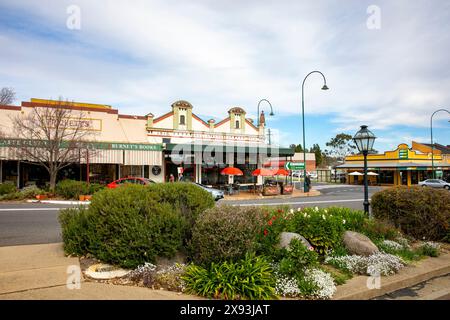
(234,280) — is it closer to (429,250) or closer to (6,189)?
(429,250)

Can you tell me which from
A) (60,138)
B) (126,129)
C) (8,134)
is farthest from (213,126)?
(8,134)

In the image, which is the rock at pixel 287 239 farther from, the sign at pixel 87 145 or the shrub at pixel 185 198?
the sign at pixel 87 145

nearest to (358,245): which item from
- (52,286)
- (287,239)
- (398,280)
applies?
(398,280)

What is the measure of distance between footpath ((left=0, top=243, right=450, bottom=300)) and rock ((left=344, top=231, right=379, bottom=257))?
64 centimetres

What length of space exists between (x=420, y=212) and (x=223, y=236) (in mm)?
5839

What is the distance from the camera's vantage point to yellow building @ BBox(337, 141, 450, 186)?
146 ft

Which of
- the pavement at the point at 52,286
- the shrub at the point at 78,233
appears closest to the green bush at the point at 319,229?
the pavement at the point at 52,286

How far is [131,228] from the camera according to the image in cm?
506

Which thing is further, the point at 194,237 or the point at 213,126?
the point at 213,126

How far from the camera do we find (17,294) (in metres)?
4.03

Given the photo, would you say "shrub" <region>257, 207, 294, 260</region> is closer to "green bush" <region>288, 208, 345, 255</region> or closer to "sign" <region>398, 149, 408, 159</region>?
"green bush" <region>288, 208, 345, 255</region>

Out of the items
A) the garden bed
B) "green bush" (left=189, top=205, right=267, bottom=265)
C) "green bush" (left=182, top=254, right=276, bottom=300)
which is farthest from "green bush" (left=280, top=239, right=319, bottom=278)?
"green bush" (left=189, top=205, right=267, bottom=265)

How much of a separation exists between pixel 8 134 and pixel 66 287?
22.2m
